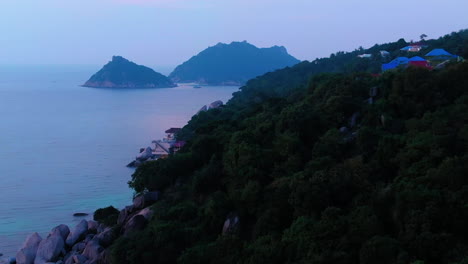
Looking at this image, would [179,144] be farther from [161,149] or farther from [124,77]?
[124,77]

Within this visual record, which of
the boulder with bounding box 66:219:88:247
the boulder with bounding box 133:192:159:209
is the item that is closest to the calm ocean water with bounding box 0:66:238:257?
the boulder with bounding box 66:219:88:247

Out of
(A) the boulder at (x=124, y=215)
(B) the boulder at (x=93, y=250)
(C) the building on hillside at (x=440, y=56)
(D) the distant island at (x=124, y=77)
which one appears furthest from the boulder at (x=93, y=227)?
(D) the distant island at (x=124, y=77)

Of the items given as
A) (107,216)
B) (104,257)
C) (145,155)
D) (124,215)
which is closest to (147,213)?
(124,215)

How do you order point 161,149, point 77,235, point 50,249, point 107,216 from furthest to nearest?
point 161,149 → point 107,216 → point 77,235 → point 50,249

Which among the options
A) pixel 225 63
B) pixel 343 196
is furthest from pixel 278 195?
pixel 225 63

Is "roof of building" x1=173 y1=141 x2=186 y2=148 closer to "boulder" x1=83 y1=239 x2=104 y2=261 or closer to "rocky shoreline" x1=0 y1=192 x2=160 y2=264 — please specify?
"rocky shoreline" x1=0 y1=192 x2=160 y2=264

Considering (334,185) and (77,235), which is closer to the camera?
(334,185)

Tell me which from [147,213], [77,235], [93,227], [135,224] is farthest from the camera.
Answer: [93,227]
